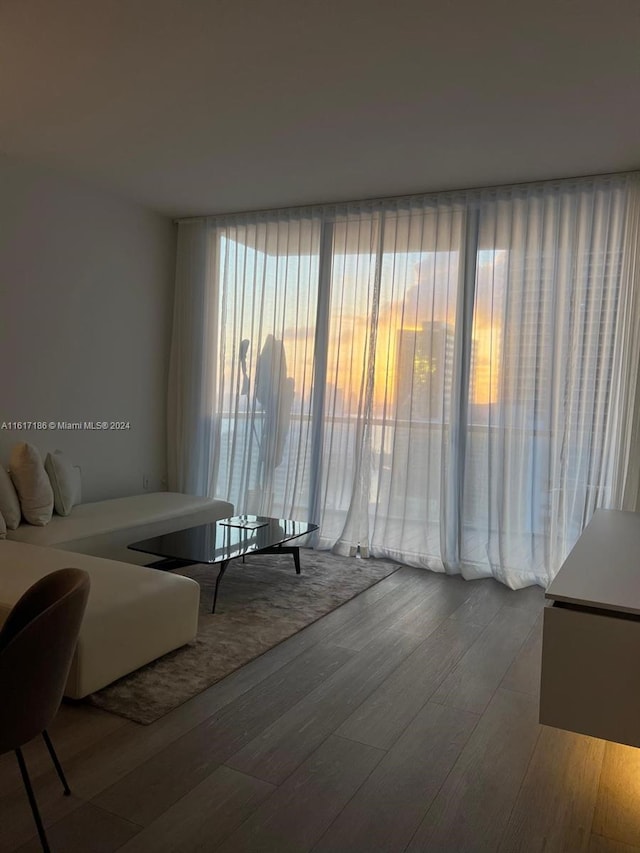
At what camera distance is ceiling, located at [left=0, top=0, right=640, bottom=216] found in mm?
2484

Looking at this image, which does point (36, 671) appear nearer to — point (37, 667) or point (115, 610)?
point (37, 667)

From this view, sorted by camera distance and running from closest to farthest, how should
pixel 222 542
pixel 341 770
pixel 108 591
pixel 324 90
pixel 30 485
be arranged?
pixel 341 770 → pixel 108 591 → pixel 324 90 → pixel 222 542 → pixel 30 485

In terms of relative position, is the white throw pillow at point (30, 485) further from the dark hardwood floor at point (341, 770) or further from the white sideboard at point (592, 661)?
the white sideboard at point (592, 661)

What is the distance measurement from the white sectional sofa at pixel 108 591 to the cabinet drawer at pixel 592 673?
1705 mm

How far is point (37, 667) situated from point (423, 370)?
3619 mm

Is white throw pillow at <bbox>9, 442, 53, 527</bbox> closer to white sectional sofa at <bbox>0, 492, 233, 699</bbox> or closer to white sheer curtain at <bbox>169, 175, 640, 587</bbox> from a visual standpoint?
white sectional sofa at <bbox>0, 492, 233, 699</bbox>

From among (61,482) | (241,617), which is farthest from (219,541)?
(61,482)

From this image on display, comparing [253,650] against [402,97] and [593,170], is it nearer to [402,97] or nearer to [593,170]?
[402,97]

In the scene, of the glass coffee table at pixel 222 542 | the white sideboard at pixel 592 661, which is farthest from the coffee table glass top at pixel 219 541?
the white sideboard at pixel 592 661

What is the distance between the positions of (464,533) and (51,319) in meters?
3.39

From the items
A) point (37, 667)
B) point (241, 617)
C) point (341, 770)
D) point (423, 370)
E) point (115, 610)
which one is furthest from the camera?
point (423, 370)

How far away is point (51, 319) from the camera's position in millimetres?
4719

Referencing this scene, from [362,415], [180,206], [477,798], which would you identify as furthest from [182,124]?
[477,798]

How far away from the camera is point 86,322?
499 centimetres
